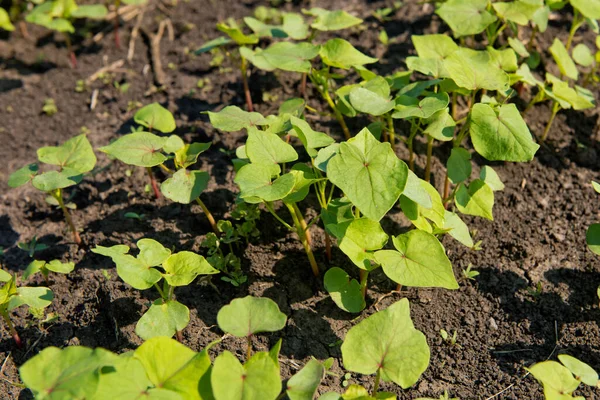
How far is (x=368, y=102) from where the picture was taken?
2.22m

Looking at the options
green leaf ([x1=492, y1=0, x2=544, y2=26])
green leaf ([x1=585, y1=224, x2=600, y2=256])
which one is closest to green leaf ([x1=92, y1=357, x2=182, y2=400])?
green leaf ([x1=585, y1=224, x2=600, y2=256])

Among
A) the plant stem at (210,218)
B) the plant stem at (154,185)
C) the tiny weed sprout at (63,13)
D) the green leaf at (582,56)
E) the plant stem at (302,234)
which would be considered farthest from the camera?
the tiny weed sprout at (63,13)

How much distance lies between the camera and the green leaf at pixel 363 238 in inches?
78.0

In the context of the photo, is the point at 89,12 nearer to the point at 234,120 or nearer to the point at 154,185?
the point at 154,185

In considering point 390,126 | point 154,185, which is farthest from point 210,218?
point 390,126

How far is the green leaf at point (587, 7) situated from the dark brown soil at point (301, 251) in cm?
45

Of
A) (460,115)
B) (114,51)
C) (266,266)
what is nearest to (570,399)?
(266,266)

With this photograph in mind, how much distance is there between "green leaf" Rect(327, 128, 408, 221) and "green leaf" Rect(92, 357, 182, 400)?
2.47 feet

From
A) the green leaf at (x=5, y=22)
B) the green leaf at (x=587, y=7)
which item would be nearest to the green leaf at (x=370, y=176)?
the green leaf at (x=587, y=7)

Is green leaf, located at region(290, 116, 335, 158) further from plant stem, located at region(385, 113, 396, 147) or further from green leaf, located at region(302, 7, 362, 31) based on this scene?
green leaf, located at region(302, 7, 362, 31)

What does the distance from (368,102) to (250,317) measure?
91 centimetres

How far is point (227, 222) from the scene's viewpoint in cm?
231

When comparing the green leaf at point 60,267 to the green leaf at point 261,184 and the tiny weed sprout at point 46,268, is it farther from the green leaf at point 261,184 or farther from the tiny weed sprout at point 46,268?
the green leaf at point 261,184

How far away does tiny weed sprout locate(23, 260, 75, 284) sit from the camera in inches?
83.1
